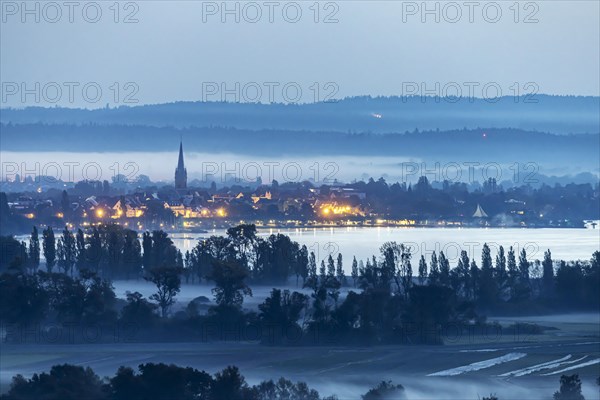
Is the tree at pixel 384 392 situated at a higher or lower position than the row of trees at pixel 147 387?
lower

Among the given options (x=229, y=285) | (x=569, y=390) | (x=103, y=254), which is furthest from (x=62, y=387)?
(x=103, y=254)

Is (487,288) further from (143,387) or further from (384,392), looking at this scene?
(143,387)

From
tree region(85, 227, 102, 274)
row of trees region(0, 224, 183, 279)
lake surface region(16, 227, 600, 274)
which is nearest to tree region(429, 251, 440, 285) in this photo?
lake surface region(16, 227, 600, 274)

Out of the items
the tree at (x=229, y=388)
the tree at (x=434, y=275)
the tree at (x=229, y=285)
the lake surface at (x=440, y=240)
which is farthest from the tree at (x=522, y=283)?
the tree at (x=229, y=388)

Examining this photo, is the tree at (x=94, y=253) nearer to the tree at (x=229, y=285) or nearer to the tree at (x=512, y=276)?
the tree at (x=229, y=285)

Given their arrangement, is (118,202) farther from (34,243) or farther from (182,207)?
(34,243)
